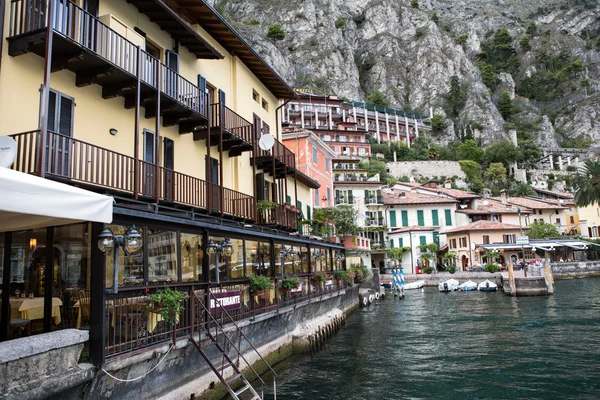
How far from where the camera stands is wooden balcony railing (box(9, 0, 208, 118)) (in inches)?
391

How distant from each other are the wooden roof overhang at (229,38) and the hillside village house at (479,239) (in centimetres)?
3797

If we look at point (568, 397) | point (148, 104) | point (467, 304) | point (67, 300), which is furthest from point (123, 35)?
point (467, 304)

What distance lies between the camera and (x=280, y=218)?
21.1 m

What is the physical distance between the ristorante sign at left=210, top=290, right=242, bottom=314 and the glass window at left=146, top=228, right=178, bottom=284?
1.57 meters

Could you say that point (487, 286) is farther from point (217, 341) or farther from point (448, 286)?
point (217, 341)

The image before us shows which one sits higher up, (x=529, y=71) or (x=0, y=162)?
(x=529, y=71)

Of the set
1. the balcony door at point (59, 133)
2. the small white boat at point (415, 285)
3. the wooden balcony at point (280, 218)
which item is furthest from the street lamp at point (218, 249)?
the small white boat at point (415, 285)

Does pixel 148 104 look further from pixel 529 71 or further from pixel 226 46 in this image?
pixel 529 71

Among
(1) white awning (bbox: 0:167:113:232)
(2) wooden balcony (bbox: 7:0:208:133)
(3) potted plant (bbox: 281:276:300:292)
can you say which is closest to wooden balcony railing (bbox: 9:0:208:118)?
(2) wooden balcony (bbox: 7:0:208:133)

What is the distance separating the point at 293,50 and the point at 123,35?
4214 inches

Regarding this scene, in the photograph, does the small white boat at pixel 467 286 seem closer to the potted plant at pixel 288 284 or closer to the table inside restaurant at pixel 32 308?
the potted plant at pixel 288 284

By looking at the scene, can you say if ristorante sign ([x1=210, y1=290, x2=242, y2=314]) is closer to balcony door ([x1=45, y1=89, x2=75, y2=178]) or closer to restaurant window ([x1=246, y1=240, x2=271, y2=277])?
restaurant window ([x1=246, y1=240, x2=271, y2=277])

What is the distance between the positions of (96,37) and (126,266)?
20.3 ft

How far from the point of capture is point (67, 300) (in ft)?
27.8
